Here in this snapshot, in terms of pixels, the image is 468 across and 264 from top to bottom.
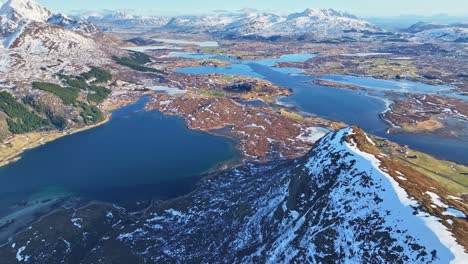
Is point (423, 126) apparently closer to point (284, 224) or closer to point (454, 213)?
point (454, 213)

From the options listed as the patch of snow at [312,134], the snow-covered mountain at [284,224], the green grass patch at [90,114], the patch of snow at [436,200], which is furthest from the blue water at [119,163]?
the patch of snow at [436,200]

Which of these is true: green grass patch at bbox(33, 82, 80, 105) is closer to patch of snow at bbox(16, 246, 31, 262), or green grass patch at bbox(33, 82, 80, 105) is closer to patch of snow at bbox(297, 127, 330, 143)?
patch of snow at bbox(297, 127, 330, 143)

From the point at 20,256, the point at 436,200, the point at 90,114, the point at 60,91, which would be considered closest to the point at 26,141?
the point at 90,114

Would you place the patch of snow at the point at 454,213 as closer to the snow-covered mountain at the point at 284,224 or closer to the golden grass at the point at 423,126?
the snow-covered mountain at the point at 284,224

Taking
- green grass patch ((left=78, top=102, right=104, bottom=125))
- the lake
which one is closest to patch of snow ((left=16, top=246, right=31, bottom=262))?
the lake

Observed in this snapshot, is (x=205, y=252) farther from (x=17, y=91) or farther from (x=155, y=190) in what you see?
(x=17, y=91)

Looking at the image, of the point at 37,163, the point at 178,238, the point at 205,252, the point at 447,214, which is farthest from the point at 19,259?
the point at 447,214
